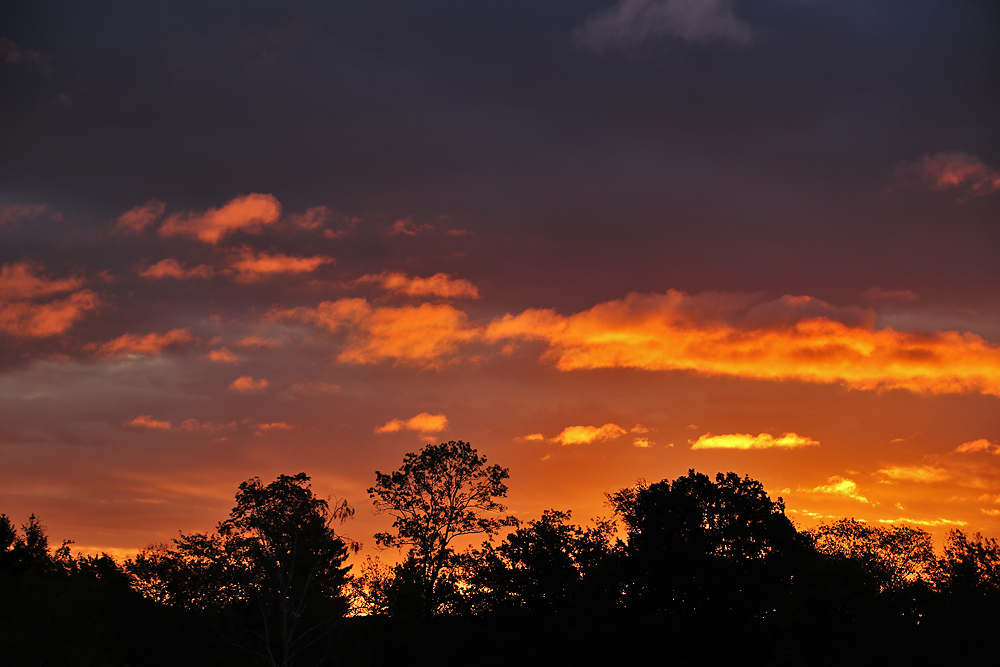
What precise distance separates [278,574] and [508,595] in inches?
669

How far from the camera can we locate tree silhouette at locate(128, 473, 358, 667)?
200 feet

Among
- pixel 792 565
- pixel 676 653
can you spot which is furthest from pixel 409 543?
pixel 792 565

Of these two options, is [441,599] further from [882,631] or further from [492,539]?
[882,631]

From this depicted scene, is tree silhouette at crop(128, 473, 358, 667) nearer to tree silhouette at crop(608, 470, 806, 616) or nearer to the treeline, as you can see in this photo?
the treeline

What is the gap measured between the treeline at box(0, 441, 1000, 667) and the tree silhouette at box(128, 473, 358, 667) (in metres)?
0.17

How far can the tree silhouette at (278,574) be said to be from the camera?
2397 inches

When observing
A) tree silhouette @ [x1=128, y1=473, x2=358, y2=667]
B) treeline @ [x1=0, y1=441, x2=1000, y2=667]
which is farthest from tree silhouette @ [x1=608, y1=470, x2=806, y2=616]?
tree silhouette @ [x1=128, y1=473, x2=358, y2=667]

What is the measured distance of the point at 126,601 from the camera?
7381 cm

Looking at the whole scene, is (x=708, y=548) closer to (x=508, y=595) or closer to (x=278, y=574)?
(x=508, y=595)

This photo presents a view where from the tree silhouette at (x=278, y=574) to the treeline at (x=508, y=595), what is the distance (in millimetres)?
168

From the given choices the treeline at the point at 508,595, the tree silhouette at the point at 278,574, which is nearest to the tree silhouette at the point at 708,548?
the treeline at the point at 508,595

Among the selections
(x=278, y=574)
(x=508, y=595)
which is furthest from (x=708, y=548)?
(x=278, y=574)

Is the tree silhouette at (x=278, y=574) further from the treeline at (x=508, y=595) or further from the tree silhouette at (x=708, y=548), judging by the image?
the tree silhouette at (x=708, y=548)

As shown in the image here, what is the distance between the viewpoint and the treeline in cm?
4741
